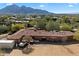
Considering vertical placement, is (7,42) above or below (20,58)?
above

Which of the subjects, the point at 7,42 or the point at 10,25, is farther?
the point at 10,25

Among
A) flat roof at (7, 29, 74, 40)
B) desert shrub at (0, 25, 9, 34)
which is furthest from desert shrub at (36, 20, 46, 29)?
desert shrub at (0, 25, 9, 34)

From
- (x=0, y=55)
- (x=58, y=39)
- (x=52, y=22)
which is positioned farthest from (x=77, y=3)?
(x=0, y=55)

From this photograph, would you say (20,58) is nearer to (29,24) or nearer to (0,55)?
(0,55)

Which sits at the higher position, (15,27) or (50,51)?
(15,27)

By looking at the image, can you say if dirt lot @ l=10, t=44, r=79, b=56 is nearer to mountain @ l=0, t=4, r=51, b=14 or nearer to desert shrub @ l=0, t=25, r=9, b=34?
desert shrub @ l=0, t=25, r=9, b=34

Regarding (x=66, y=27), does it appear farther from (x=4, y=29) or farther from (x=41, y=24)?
(x=4, y=29)

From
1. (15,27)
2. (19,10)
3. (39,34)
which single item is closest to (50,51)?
(39,34)

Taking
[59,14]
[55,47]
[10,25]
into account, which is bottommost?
[55,47]
